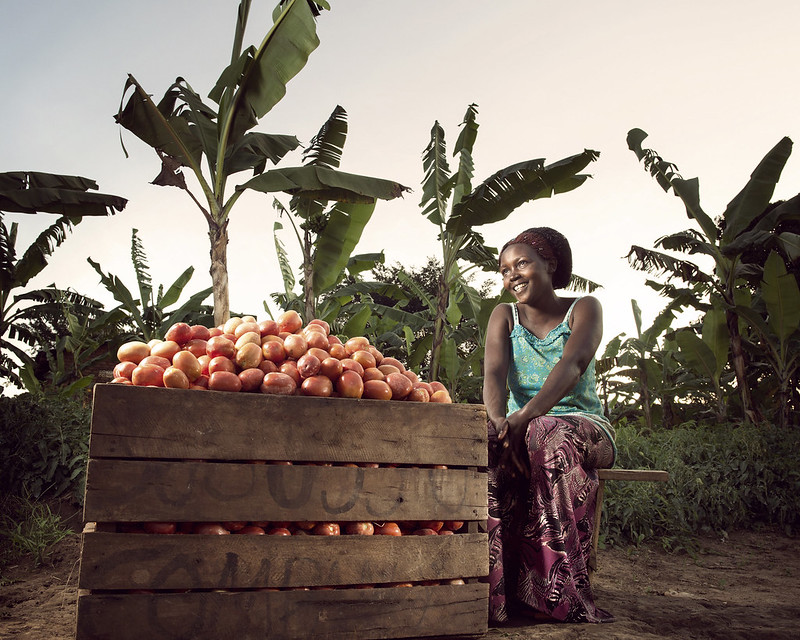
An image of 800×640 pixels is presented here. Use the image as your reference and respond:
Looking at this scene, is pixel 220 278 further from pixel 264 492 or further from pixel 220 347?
pixel 264 492

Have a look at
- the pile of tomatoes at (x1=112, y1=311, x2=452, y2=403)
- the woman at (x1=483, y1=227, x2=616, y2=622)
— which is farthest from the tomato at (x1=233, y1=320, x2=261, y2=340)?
the woman at (x1=483, y1=227, x2=616, y2=622)

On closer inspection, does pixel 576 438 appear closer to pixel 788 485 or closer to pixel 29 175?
pixel 788 485

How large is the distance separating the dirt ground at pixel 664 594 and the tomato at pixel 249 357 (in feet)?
4.41

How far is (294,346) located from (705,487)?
221 inches

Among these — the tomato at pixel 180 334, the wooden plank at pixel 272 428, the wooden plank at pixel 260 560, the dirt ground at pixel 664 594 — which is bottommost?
the dirt ground at pixel 664 594

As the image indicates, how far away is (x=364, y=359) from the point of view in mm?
2365

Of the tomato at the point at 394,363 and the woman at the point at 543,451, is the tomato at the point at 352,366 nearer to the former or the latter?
the tomato at the point at 394,363

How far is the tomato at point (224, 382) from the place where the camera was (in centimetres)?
205

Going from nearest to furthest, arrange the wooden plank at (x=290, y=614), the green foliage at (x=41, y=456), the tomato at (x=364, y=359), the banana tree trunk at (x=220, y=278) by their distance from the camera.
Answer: the wooden plank at (x=290, y=614) → the tomato at (x=364, y=359) → the green foliage at (x=41, y=456) → the banana tree trunk at (x=220, y=278)

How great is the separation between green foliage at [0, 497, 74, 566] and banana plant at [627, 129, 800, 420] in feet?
23.8

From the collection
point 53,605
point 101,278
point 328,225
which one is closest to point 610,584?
point 53,605

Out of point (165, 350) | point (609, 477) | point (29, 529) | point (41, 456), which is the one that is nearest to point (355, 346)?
point (165, 350)

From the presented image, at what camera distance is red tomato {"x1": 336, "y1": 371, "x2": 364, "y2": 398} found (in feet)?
7.06

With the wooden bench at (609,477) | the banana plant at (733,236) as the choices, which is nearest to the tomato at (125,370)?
the wooden bench at (609,477)
